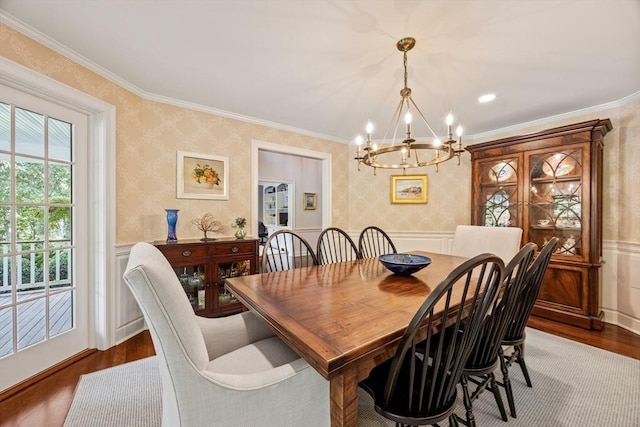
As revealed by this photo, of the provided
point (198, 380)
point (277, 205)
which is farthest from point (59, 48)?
point (277, 205)

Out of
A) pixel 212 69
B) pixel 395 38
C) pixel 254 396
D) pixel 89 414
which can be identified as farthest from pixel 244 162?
pixel 254 396

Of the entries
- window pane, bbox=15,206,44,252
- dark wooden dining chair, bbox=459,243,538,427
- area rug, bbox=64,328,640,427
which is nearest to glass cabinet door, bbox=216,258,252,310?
area rug, bbox=64,328,640,427

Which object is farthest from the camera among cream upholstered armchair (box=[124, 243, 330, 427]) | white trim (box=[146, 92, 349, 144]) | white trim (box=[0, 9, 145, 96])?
white trim (box=[146, 92, 349, 144])

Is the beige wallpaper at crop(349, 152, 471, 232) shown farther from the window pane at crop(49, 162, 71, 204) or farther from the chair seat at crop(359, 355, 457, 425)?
the window pane at crop(49, 162, 71, 204)

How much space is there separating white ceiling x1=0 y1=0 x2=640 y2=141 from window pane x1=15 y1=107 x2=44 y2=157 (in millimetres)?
554

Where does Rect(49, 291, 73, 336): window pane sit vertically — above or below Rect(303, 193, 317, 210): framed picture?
below

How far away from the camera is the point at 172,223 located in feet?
8.52

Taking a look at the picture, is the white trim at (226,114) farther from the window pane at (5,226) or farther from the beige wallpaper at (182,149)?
the window pane at (5,226)

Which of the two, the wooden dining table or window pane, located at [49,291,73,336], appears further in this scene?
window pane, located at [49,291,73,336]

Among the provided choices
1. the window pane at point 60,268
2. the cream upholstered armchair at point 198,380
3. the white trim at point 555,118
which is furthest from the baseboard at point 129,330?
the white trim at point 555,118

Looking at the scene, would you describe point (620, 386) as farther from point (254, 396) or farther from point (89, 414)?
point (89, 414)

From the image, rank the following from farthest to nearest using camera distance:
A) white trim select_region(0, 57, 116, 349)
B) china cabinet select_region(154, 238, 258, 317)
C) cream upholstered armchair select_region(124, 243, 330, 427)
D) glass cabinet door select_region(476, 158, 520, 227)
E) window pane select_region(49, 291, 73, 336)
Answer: glass cabinet door select_region(476, 158, 520, 227) < china cabinet select_region(154, 238, 258, 317) < white trim select_region(0, 57, 116, 349) < window pane select_region(49, 291, 73, 336) < cream upholstered armchair select_region(124, 243, 330, 427)

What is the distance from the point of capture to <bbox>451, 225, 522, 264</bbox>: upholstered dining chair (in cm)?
228

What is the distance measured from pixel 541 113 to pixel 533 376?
9.25 feet
